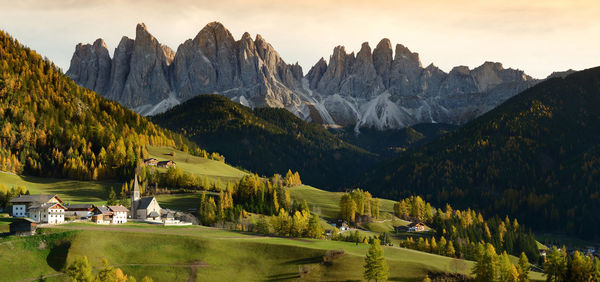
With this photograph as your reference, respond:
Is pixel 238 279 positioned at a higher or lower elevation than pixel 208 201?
→ lower

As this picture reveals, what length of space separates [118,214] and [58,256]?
33296 mm

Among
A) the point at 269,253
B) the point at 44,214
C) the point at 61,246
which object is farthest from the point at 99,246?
the point at 269,253

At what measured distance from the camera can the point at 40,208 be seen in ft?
425

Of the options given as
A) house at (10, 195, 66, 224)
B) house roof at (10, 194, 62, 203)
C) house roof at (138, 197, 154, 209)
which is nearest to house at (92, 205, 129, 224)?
house at (10, 195, 66, 224)

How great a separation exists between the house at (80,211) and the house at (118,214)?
4943 millimetres

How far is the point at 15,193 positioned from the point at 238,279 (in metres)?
77.6

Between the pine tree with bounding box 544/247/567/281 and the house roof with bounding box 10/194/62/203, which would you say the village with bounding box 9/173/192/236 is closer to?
the house roof with bounding box 10/194/62/203

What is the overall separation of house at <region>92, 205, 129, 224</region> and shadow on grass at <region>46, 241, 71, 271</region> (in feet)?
81.3

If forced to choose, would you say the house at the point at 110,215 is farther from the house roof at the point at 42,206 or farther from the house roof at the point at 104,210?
the house roof at the point at 42,206

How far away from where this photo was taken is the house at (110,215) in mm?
140125

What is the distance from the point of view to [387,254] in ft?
413

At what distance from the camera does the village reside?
126000 millimetres

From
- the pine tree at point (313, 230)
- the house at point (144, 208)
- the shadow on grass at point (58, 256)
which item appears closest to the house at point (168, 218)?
the house at point (144, 208)

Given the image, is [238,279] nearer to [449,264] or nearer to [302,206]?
[449,264]
